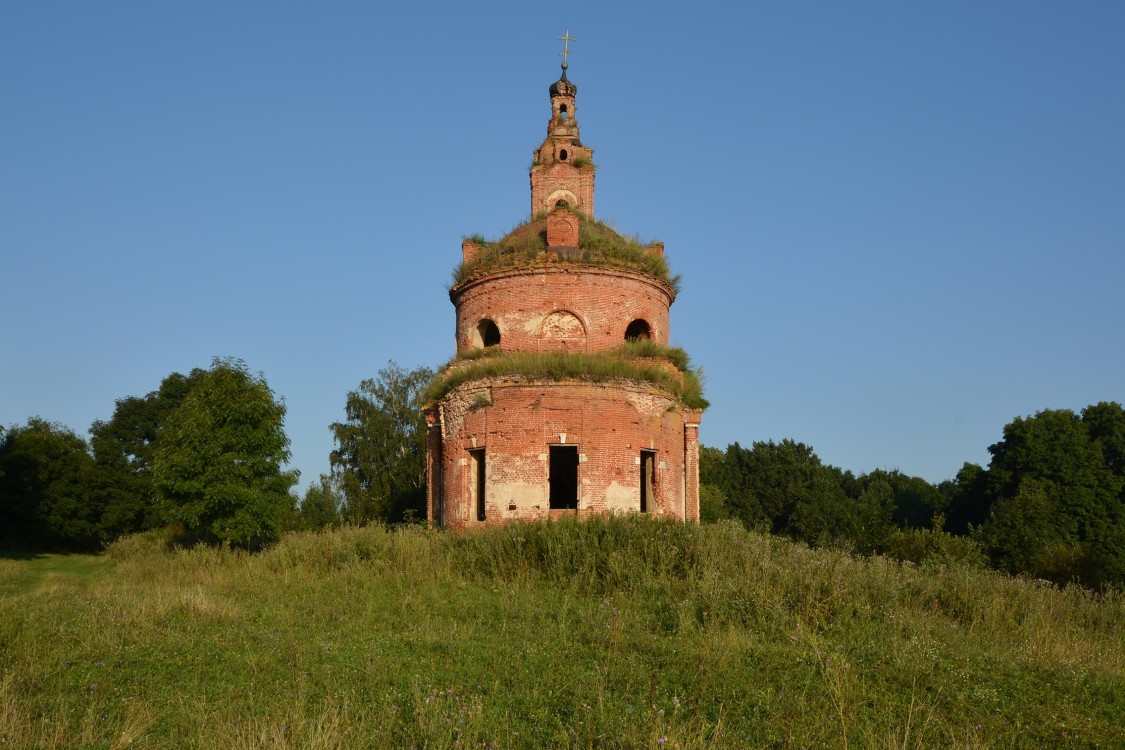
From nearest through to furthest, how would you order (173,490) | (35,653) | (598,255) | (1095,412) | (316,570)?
(35,653), (316,570), (598,255), (173,490), (1095,412)

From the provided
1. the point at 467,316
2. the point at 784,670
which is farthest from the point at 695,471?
the point at 784,670

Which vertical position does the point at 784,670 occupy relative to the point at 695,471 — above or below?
below

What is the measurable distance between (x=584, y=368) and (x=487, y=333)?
12.3ft

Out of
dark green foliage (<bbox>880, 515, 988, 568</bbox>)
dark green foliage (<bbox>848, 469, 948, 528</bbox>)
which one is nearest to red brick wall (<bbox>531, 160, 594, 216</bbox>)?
dark green foliage (<bbox>880, 515, 988, 568</bbox>)

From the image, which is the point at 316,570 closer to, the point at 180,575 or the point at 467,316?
Answer: the point at 180,575

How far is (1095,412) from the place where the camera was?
42.1 m

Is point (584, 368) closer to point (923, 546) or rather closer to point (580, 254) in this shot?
point (580, 254)

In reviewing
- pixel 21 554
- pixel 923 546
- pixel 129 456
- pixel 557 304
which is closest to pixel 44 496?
pixel 21 554

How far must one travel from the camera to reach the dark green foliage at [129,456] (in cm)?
3972

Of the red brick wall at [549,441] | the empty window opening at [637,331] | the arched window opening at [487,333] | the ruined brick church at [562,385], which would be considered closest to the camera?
the red brick wall at [549,441]

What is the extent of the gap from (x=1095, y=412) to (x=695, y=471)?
3091cm

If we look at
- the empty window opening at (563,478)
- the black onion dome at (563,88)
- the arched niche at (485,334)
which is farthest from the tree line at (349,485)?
the black onion dome at (563,88)

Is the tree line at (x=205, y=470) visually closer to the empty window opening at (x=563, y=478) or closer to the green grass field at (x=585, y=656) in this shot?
the empty window opening at (x=563, y=478)

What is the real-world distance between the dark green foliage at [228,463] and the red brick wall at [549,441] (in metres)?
7.14
